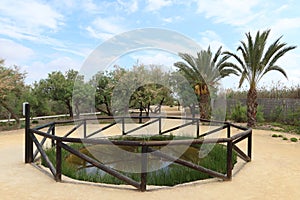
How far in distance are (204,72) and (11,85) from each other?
28.6ft

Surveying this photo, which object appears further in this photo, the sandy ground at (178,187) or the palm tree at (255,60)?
the palm tree at (255,60)

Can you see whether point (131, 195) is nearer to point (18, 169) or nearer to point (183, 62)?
Answer: point (18, 169)

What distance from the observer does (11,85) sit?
34.1 ft

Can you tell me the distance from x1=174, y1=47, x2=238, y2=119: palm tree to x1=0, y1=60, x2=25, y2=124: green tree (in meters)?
7.31

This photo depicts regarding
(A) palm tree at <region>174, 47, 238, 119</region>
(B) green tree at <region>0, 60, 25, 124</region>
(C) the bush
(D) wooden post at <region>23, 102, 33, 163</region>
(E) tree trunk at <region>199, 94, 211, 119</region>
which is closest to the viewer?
(D) wooden post at <region>23, 102, 33, 163</region>

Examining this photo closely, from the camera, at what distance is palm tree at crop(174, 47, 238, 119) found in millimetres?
12641

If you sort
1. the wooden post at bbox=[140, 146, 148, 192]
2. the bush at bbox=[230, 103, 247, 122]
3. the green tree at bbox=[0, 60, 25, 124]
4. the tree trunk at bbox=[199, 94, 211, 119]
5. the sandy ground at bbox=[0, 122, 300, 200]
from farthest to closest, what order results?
1. the bush at bbox=[230, 103, 247, 122]
2. the tree trunk at bbox=[199, 94, 211, 119]
3. the green tree at bbox=[0, 60, 25, 124]
4. the wooden post at bbox=[140, 146, 148, 192]
5. the sandy ground at bbox=[0, 122, 300, 200]

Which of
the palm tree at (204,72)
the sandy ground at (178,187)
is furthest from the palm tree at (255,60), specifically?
the sandy ground at (178,187)

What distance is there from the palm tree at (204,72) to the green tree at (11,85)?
7.31 metres

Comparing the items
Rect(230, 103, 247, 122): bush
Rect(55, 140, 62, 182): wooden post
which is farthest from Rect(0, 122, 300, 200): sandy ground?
Rect(230, 103, 247, 122): bush

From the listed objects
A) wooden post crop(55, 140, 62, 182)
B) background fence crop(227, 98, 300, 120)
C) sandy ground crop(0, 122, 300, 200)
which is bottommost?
sandy ground crop(0, 122, 300, 200)

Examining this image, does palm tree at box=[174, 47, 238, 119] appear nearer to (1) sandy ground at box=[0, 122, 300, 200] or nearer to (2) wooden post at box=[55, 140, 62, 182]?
(1) sandy ground at box=[0, 122, 300, 200]

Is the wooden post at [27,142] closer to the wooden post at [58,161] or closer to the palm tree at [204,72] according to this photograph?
the wooden post at [58,161]

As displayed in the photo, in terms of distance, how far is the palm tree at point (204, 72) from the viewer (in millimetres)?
12641
